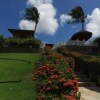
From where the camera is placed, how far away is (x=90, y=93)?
1672cm

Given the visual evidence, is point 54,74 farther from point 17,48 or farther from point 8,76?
point 17,48

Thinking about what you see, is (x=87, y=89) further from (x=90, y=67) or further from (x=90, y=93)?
(x=90, y=67)

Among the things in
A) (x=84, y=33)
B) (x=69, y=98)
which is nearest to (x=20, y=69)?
(x=69, y=98)

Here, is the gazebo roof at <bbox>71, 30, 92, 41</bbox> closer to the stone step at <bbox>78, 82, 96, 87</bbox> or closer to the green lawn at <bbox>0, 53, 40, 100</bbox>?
the green lawn at <bbox>0, 53, 40, 100</bbox>

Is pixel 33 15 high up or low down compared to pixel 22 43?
up

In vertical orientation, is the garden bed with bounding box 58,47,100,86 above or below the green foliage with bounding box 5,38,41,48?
below

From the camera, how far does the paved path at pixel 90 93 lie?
1560cm

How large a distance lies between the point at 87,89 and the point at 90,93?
1.24 m

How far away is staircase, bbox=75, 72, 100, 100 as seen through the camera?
15.8 metres

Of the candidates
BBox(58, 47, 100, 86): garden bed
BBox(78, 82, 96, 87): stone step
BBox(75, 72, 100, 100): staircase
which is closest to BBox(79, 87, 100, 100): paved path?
BBox(75, 72, 100, 100): staircase

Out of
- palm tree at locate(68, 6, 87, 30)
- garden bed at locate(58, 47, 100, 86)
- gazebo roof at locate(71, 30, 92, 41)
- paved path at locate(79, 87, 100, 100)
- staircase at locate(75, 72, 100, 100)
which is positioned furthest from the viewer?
palm tree at locate(68, 6, 87, 30)

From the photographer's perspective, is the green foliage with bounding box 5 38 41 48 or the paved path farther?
the green foliage with bounding box 5 38 41 48

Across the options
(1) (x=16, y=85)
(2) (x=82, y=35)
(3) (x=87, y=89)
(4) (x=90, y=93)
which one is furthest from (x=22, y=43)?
(4) (x=90, y=93)

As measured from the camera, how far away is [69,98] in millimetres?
10414
